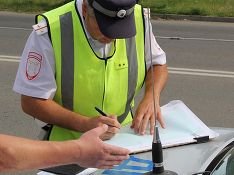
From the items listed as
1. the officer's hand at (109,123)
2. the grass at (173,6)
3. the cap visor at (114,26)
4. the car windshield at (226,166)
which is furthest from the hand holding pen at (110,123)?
the grass at (173,6)

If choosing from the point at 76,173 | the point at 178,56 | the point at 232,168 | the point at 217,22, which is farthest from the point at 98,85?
the point at 217,22

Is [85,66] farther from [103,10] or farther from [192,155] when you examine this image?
[192,155]

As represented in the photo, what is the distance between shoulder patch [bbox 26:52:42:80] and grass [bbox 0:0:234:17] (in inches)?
517

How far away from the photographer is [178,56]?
9.72m

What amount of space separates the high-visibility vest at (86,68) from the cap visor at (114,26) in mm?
148

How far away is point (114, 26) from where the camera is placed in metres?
2.37

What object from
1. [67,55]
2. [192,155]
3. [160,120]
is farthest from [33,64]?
[192,155]

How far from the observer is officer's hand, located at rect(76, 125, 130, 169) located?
6.13 feet

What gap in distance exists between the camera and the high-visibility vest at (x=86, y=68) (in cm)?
245

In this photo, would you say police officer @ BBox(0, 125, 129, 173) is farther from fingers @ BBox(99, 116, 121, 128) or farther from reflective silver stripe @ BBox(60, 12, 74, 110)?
reflective silver stripe @ BBox(60, 12, 74, 110)

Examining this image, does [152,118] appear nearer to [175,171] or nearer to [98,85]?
[98,85]

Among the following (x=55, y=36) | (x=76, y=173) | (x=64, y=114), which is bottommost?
(x=76, y=173)

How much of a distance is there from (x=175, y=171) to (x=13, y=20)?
13.8 meters

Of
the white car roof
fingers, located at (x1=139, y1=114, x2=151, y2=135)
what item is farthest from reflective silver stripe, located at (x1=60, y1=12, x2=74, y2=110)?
the white car roof
